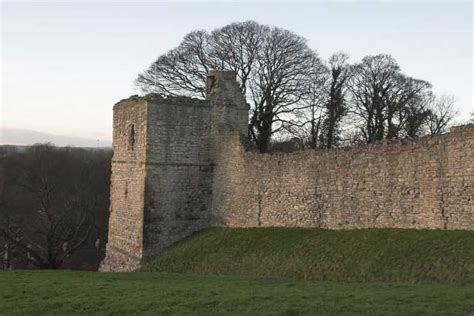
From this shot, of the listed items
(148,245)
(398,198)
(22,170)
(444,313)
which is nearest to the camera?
(444,313)

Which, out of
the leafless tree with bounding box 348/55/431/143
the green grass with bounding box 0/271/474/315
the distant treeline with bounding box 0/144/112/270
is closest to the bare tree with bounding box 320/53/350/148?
the leafless tree with bounding box 348/55/431/143

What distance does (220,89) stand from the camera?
72.4 ft

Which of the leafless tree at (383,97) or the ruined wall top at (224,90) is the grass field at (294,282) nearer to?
the ruined wall top at (224,90)

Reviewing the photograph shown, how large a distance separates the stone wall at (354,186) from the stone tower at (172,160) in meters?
0.77

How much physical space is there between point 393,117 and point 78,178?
24.5 m

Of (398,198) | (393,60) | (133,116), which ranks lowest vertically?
(398,198)

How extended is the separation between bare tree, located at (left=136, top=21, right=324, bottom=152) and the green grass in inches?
856

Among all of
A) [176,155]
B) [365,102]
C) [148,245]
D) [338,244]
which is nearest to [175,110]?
[176,155]

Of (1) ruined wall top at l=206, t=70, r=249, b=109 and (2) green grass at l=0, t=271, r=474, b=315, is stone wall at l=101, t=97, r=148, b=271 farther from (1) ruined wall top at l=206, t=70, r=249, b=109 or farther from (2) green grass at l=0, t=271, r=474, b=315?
(2) green grass at l=0, t=271, r=474, b=315

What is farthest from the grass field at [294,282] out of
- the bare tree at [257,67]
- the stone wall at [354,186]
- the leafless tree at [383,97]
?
the leafless tree at [383,97]

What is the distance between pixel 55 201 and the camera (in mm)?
41750

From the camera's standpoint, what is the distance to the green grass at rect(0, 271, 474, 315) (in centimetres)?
917

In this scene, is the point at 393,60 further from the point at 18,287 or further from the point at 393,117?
the point at 18,287

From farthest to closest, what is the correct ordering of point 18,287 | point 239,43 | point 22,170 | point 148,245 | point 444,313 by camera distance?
point 22,170
point 239,43
point 148,245
point 18,287
point 444,313
